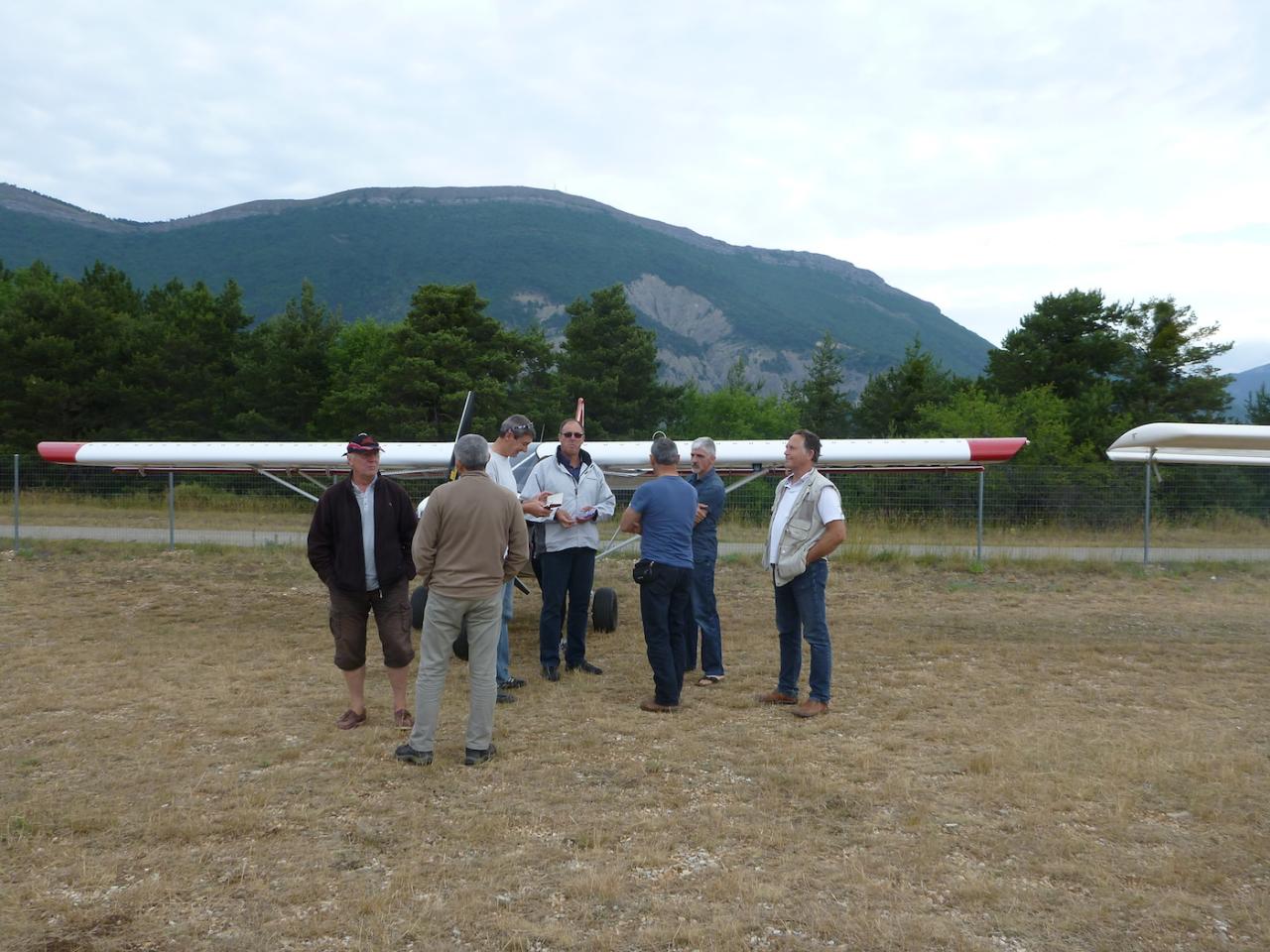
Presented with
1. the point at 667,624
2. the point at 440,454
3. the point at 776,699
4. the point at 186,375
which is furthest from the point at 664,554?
the point at 186,375

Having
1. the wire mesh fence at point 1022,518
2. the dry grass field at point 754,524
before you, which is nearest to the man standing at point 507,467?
the wire mesh fence at point 1022,518

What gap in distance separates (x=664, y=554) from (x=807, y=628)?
1007 millimetres

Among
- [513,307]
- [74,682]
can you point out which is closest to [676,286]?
[513,307]

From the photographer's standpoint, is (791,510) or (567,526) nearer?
(791,510)

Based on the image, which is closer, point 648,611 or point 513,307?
point 648,611

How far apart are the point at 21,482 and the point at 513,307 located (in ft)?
412

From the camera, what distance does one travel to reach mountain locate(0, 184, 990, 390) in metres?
140

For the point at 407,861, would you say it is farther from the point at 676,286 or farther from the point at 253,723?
the point at 676,286

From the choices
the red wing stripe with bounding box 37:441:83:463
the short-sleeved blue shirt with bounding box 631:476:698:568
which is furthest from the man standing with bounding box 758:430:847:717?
the red wing stripe with bounding box 37:441:83:463

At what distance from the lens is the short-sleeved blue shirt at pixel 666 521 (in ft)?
18.3

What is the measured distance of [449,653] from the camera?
4.66m

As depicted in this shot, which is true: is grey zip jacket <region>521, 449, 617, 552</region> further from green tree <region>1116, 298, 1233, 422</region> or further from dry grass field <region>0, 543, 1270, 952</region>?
green tree <region>1116, 298, 1233, 422</region>

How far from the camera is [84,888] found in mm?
3229

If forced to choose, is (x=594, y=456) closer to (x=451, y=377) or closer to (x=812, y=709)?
(x=812, y=709)
